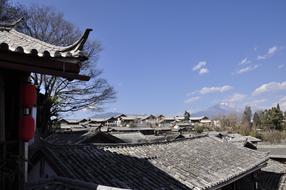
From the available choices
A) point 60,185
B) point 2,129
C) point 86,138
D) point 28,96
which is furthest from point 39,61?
point 86,138

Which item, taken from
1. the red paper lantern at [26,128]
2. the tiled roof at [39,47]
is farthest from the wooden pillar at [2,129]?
the tiled roof at [39,47]

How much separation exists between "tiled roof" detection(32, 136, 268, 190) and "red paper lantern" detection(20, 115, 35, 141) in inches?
157

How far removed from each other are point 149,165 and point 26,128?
7.70 metres

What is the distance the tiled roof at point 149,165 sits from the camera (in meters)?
10.4

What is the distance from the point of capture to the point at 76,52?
5.24 m

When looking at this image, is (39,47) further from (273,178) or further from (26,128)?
(273,178)

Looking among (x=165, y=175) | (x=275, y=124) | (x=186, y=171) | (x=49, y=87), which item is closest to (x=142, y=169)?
Result: (x=165, y=175)

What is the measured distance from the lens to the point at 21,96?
589 cm

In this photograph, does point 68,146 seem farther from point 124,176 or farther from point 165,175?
point 165,175

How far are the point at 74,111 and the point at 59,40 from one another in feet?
21.1

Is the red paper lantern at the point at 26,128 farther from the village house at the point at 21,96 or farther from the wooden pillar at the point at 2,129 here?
the wooden pillar at the point at 2,129

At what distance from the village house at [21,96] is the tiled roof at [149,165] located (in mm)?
3891

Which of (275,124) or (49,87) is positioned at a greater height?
(49,87)

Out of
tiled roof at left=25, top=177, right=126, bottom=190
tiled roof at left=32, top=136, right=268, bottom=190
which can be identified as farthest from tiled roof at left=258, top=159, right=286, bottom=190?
tiled roof at left=25, top=177, right=126, bottom=190
